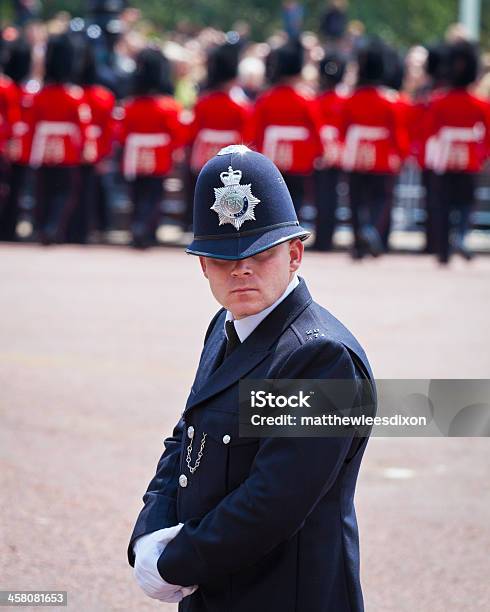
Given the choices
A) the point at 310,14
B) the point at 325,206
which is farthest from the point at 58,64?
the point at 310,14

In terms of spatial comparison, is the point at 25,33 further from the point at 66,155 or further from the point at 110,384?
the point at 110,384

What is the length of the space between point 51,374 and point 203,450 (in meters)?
5.94

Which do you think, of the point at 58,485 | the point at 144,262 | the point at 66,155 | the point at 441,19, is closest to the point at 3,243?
the point at 66,155

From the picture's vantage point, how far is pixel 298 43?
54.6 ft

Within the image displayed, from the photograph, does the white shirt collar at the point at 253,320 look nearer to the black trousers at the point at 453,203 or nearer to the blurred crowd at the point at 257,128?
the blurred crowd at the point at 257,128

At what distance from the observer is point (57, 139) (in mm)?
16766

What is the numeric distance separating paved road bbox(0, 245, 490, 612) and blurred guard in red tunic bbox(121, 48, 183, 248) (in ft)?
9.12

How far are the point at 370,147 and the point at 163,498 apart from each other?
13040 millimetres

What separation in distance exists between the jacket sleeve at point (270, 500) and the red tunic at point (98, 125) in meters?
14.3

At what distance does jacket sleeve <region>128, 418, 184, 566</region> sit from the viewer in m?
2.95

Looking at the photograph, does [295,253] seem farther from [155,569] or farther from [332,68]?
[332,68]

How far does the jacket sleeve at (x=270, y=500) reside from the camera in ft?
8.89

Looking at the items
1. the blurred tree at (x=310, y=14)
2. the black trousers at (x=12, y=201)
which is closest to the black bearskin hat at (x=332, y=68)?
the black trousers at (x=12, y=201)

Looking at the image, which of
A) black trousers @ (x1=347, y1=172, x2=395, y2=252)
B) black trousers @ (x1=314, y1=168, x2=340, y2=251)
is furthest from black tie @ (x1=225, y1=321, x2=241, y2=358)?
black trousers @ (x1=314, y1=168, x2=340, y2=251)
